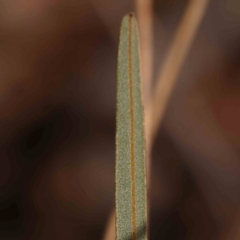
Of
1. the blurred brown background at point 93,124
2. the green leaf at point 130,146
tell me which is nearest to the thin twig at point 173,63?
the blurred brown background at point 93,124

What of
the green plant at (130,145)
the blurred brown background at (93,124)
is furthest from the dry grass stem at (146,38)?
the green plant at (130,145)

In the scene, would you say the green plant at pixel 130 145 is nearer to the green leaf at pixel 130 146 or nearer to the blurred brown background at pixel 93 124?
the green leaf at pixel 130 146

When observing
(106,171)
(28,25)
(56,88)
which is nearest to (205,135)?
(106,171)

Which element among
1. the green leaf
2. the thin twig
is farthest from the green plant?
the thin twig

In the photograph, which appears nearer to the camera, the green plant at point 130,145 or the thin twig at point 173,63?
the green plant at point 130,145

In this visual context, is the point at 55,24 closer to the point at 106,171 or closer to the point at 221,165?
the point at 106,171

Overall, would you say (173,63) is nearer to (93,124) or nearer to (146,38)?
(146,38)
